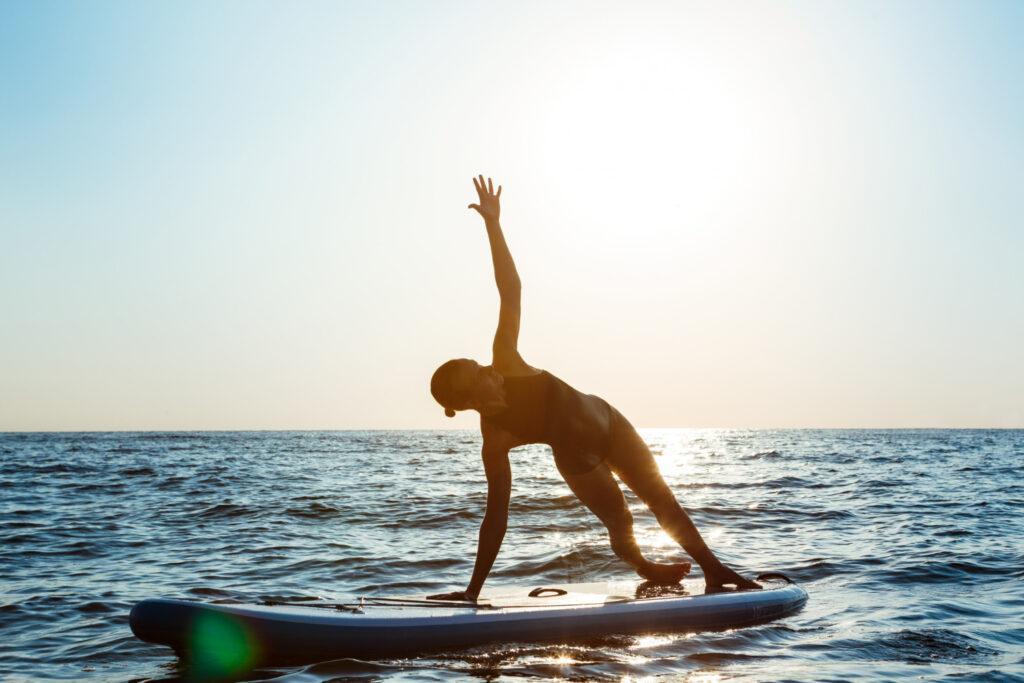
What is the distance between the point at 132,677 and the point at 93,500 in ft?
38.9

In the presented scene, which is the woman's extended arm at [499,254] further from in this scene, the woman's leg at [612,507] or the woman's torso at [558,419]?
the woman's leg at [612,507]

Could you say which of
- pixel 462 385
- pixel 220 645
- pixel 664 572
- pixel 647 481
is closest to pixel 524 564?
pixel 664 572

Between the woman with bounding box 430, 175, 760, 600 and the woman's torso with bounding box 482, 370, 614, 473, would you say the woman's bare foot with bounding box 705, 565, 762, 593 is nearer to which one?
the woman with bounding box 430, 175, 760, 600

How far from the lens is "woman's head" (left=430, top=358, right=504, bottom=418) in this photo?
Result: 16.7 feet

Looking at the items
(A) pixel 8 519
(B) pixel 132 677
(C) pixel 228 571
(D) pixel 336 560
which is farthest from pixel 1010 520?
(A) pixel 8 519

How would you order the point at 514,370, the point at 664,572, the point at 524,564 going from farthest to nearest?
the point at 524,564, the point at 664,572, the point at 514,370

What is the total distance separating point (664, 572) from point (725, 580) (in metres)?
0.54

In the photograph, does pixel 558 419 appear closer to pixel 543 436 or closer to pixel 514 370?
pixel 543 436

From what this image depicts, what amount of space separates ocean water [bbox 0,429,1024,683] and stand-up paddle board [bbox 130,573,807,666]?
0.15m

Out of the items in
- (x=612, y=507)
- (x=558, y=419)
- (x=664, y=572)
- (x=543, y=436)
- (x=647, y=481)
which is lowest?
(x=664, y=572)

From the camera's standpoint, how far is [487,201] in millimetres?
5180

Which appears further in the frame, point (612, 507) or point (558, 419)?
point (612, 507)

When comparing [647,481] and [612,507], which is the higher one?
[647,481]

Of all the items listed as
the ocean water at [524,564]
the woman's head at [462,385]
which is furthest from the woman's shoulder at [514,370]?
the ocean water at [524,564]
